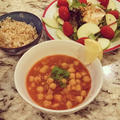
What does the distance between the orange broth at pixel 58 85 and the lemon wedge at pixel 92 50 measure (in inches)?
4.4

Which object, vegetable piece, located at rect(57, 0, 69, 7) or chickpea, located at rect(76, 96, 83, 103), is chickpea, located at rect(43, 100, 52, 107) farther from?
vegetable piece, located at rect(57, 0, 69, 7)

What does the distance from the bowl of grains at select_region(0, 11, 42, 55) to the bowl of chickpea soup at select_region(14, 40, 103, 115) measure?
0.57 feet

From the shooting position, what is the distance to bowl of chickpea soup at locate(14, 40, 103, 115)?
3.98ft

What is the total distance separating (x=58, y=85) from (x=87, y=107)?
0.22 m

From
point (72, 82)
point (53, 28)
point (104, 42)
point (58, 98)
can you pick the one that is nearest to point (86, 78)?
point (72, 82)

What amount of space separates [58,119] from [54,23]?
82 centimetres

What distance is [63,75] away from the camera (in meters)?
1.31

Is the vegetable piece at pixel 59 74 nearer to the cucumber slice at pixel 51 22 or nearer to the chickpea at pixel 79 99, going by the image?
the chickpea at pixel 79 99

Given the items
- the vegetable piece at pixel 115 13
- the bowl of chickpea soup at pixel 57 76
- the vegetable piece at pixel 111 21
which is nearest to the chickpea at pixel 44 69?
the bowl of chickpea soup at pixel 57 76

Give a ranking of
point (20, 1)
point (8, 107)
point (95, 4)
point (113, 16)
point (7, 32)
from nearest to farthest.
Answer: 1. point (8, 107)
2. point (7, 32)
3. point (113, 16)
4. point (95, 4)
5. point (20, 1)

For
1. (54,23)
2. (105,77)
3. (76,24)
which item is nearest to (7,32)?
(54,23)

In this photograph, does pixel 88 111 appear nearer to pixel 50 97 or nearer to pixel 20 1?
pixel 50 97

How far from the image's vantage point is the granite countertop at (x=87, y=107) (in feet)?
4.24

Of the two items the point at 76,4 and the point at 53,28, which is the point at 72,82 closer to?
the point at 53,28
